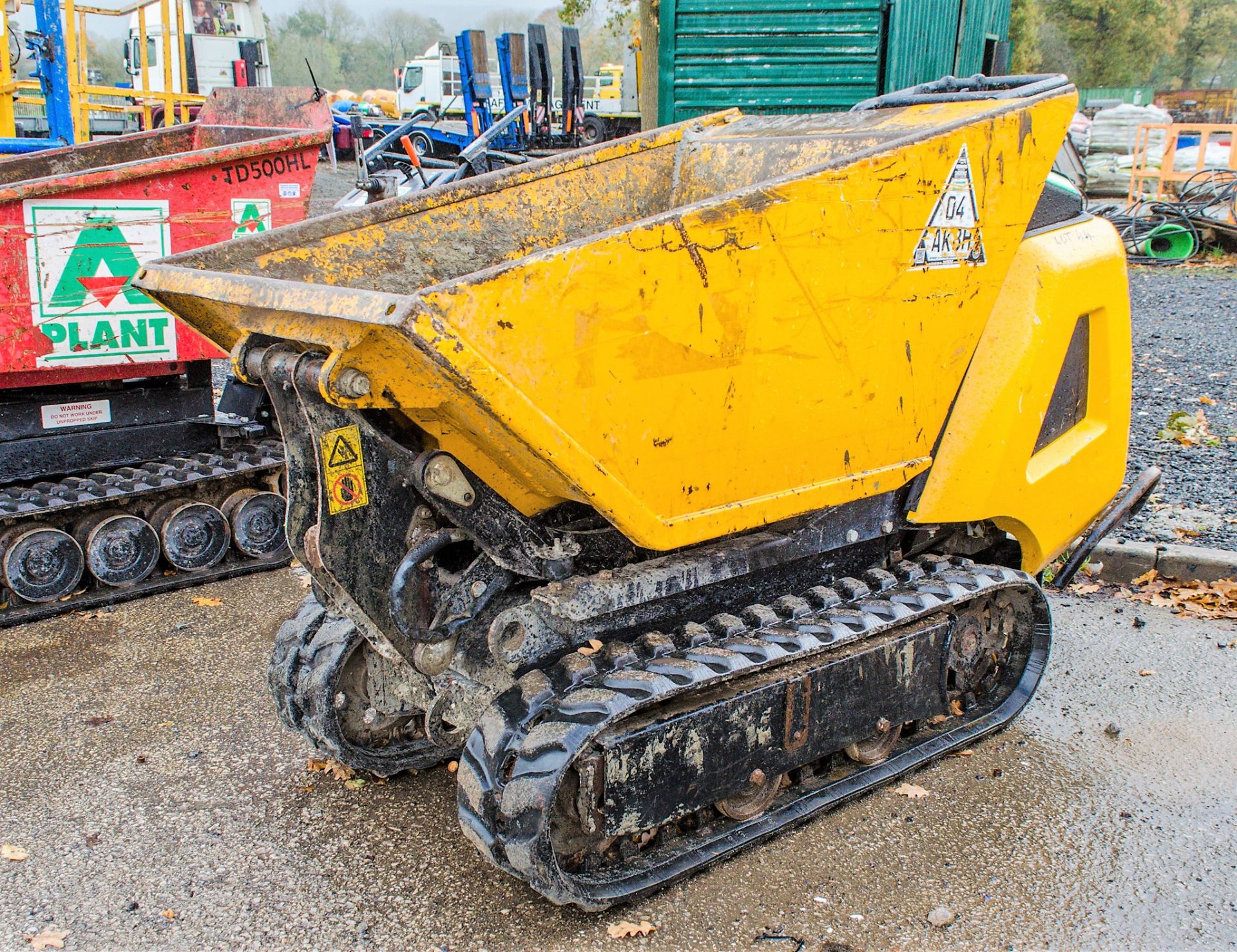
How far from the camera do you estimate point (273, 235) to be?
3.35 m

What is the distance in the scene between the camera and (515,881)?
309 centimetres

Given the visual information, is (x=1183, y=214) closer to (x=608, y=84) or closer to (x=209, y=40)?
(x=209, y=40)

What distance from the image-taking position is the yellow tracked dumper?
2670mm

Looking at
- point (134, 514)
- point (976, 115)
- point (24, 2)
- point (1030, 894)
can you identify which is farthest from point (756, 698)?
point (24, 2)

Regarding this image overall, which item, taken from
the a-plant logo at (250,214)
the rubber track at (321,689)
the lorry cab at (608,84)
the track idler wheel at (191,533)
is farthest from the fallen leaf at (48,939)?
the lorry cab at (608,84)

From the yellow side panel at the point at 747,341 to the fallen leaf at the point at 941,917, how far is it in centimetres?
112

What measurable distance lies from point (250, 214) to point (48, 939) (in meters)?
3.59

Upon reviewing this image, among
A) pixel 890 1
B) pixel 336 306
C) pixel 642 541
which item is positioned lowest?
pixel 642 541

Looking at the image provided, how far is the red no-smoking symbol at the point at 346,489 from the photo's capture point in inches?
113

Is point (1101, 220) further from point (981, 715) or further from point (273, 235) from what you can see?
point (273, 235)

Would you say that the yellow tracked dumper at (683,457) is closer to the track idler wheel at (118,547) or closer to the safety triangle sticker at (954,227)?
the safety triangle sticker at (954,227)

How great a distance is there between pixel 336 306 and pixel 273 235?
1068mm

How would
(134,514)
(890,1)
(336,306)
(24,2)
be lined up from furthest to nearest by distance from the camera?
1. (24,2)
2. (890,1)
3. (134,514)
4. (336,306)

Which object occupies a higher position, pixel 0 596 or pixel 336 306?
pixel 336 306
